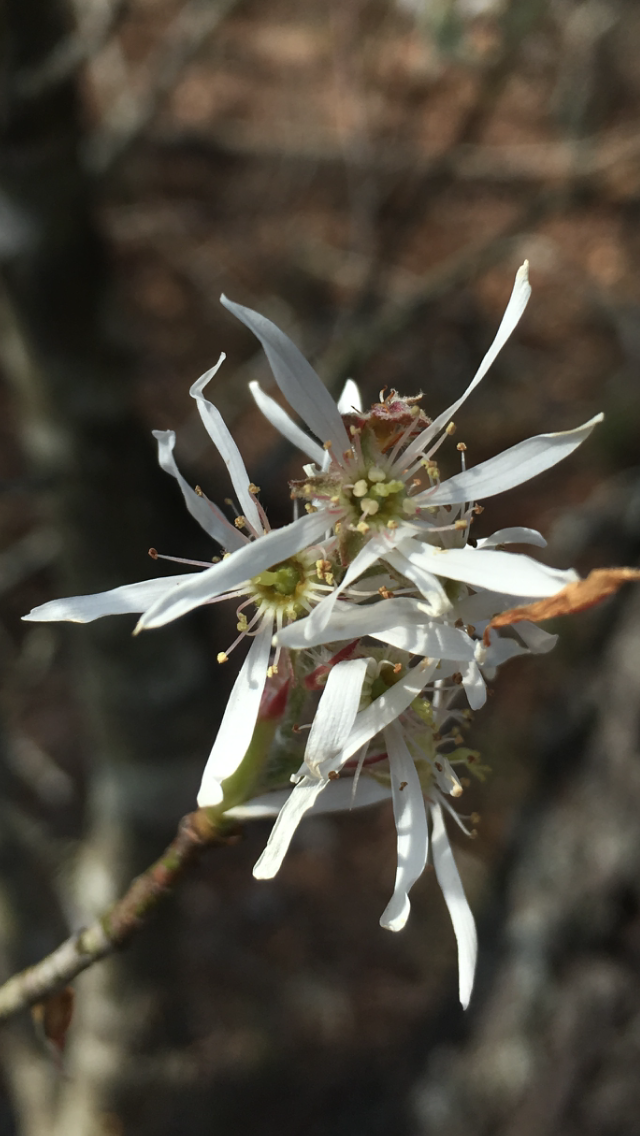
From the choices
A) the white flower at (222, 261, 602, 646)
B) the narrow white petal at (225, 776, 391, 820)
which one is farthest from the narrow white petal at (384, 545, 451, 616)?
the narrow white petal at (225, 776, 391, 820)

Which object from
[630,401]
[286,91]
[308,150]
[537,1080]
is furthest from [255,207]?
[537,1080]

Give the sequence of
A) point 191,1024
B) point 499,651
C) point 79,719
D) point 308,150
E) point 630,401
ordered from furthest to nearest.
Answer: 1. point 79,719
2. point 630,401
3. point 308,150
4. point 191,1024
5. point 499,651

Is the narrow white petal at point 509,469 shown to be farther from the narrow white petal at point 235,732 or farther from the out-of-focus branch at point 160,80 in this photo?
the out-of-focus branch at point 160,80

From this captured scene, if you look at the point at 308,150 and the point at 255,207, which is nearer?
the point at 308,150

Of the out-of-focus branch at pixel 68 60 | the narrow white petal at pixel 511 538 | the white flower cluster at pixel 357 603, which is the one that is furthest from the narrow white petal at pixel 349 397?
the out-of-focus branch at pixel 68 60

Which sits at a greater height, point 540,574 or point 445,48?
point 445,48

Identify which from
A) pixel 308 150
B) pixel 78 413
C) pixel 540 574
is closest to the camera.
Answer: pixel 540 574

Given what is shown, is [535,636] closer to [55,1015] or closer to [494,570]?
[494,570]

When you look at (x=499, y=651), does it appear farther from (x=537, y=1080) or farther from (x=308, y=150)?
(x=308, y=150)

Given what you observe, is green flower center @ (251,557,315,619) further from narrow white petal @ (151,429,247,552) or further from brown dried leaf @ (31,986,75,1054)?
brown dried leaf @ (31,986,75,1054)
